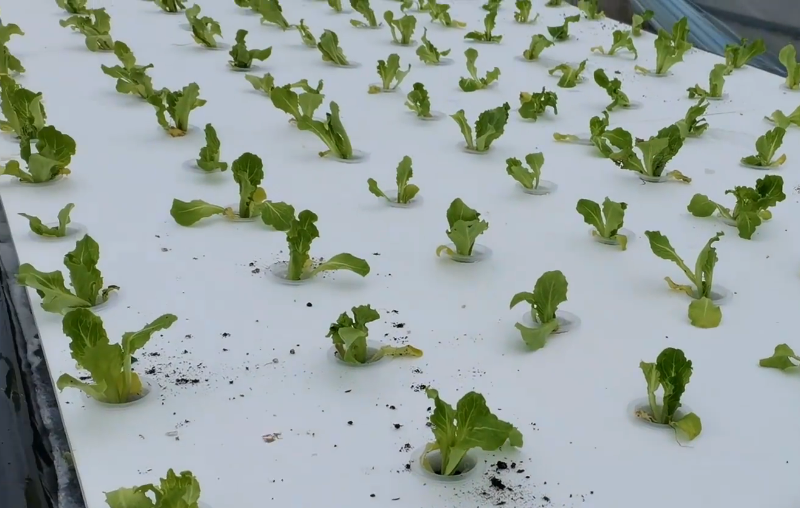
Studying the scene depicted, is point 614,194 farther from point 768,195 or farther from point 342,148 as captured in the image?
point 342,148

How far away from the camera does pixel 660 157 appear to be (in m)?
1.91

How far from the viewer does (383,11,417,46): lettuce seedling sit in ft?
9.77

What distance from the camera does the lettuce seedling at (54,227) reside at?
1.46 metres

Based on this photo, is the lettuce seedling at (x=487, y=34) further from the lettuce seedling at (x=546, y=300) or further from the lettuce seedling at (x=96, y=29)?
the lettuce seedling at (x=546, y=300)

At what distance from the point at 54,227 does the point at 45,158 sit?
0.24 m

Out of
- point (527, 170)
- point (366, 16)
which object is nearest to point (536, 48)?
point (366, 16)

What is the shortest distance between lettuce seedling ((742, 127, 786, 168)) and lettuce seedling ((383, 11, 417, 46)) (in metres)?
1.34

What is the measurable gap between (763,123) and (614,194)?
2.64ft

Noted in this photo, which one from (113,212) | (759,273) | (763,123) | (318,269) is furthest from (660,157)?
(113,212)

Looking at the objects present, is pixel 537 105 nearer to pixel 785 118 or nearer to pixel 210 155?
pixel 785 118

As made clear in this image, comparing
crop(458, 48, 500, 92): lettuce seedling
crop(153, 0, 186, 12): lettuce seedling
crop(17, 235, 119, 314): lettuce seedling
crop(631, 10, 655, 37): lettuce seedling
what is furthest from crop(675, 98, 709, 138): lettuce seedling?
crop(153, 0, 186, 12): lettuce seedling

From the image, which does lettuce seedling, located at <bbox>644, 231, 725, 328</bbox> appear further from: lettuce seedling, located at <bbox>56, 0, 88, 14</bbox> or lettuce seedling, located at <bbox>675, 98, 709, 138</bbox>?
lettuce seedling, located at <bbox>56, 0, 88, 14</bbox>

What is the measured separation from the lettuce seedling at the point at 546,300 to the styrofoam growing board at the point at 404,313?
1.2 inches

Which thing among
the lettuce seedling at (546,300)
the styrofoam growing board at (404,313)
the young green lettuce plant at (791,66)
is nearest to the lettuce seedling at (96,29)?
the styrofoam growing board at (404,313)
